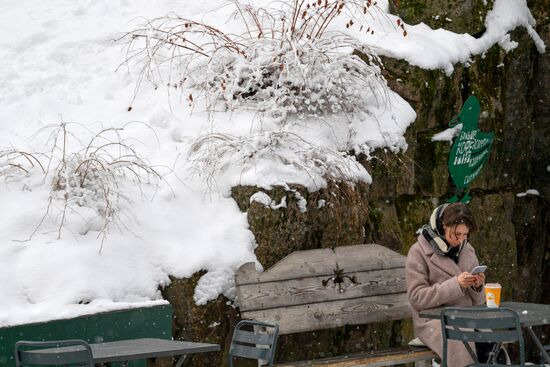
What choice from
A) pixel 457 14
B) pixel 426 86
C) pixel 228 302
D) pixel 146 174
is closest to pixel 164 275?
pixel 228 302

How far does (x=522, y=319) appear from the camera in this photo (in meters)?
5.62

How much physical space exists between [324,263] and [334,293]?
9.6 inches

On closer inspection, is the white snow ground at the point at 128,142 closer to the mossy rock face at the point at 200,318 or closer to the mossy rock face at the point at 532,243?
the mossy rock face at the point at 200,318

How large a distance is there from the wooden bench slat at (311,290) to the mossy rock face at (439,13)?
315 centimetres

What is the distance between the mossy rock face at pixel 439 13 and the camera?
903 cm

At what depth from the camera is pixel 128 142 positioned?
287 inches

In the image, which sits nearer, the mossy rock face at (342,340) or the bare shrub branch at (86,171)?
the bare shrub branch at (86,171)

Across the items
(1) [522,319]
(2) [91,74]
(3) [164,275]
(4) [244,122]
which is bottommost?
(1) [522,319]

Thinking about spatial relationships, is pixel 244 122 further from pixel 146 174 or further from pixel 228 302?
pixel 228 302

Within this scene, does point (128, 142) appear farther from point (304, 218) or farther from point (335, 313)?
point (335, 313)

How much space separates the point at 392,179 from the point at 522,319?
7.61 feet

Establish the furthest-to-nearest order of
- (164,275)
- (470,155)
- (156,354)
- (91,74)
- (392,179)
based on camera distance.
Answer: (470,155), (91,74), (392,179), (164,275), (156,354)

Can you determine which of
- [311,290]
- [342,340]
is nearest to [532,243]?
[342,340]

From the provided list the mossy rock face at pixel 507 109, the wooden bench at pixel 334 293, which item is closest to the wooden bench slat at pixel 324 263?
the wooden bench at pixel 334 293
